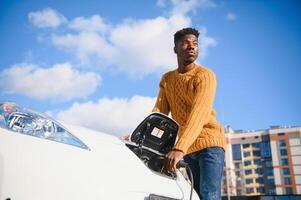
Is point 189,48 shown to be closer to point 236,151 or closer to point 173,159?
point 173,159

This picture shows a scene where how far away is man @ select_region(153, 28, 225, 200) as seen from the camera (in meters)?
2.08

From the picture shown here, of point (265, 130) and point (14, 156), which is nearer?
point (14, 156)

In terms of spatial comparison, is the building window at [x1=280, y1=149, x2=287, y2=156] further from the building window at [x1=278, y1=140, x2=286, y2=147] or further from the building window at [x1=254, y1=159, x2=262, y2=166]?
→ the building window at [x1=254, y1=159, x2=262, y2=166]

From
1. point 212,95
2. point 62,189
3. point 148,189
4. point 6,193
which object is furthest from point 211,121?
point 6,193

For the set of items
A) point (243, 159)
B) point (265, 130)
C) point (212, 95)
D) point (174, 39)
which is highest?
point (265, 130)

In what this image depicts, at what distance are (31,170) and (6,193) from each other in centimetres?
12

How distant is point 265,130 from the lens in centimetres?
8975

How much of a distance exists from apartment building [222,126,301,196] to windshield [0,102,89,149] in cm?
8305

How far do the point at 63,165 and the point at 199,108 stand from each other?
1.09m

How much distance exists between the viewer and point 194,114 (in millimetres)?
2119

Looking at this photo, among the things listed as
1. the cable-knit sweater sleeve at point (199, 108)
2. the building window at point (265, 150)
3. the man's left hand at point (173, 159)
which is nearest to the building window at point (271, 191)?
the building window at point (265, 150)

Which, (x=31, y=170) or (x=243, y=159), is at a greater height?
(x=243, y=159)

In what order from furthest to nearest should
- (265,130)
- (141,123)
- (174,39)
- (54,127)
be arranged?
(265,130) < (174,39) < (141,123) < (54,127)

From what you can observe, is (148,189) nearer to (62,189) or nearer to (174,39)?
(62,189)
